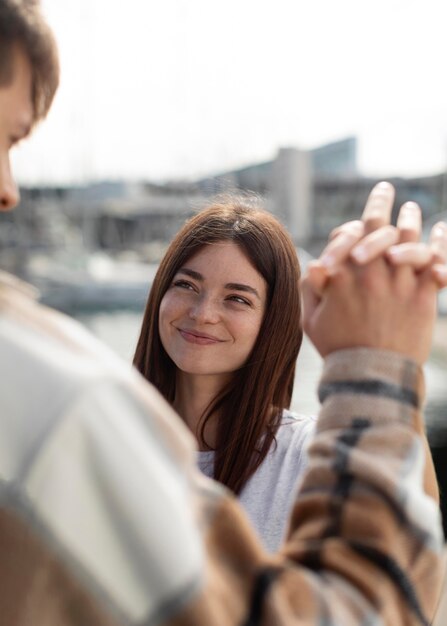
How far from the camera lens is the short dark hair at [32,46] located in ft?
2.15

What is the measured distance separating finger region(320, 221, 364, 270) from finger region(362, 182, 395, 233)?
0.05ft

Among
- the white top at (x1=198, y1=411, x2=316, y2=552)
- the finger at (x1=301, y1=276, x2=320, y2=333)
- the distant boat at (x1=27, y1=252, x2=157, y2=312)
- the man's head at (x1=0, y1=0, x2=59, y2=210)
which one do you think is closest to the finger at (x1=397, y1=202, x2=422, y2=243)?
the finger at (x1=301, y1=276, x2=320, y2=333)

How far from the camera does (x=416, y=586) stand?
26.5 inches

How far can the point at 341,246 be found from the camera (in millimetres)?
742

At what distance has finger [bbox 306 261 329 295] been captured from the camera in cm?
74

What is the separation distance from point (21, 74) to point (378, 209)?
380 mm

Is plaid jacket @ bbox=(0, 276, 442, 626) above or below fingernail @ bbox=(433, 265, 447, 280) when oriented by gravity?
below

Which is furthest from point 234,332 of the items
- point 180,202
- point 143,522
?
point 180,202

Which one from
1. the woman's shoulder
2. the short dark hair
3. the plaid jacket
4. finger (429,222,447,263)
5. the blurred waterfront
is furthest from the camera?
the blurred waterfront

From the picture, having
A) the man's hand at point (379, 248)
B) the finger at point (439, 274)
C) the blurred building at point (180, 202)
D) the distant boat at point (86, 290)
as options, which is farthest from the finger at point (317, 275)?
the blurred building at point (180, 202)

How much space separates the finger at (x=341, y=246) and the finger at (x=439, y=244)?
0.08m

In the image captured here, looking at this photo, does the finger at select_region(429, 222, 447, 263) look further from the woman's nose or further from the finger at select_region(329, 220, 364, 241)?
the woman's nose

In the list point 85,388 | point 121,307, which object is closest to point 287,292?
point 85,388

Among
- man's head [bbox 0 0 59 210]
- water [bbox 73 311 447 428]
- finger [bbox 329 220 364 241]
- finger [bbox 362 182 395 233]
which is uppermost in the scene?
man's head [bbox 0 0 59 210]
